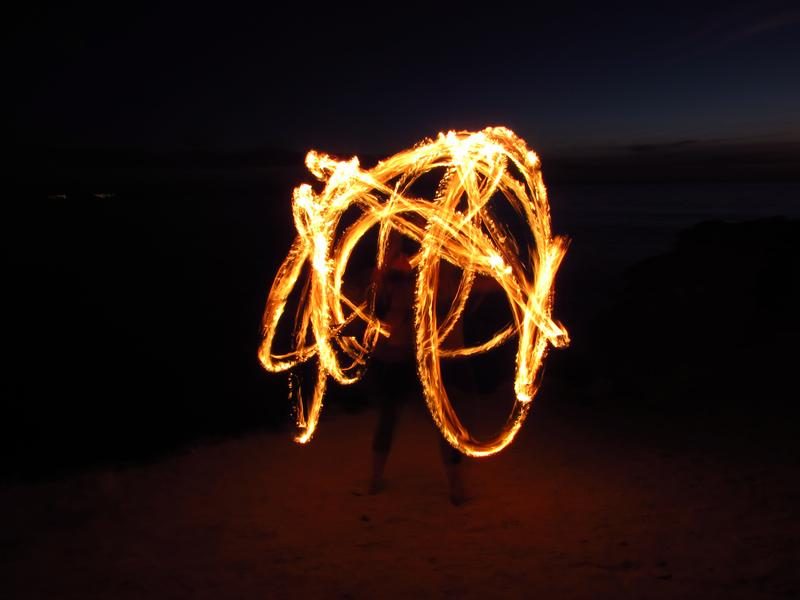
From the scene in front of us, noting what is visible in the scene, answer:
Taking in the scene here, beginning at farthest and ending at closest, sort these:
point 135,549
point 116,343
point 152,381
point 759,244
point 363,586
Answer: point 759,244 → point 116,343 → point 152,381 → point 135,549 → point 363,586

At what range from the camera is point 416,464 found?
5305mm

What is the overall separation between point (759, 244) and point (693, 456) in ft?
43.9

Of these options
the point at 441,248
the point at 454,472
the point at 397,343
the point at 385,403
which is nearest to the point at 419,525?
the point at 454,472

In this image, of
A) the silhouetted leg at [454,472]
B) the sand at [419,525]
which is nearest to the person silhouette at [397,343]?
the silhouetted leg at [454,472]

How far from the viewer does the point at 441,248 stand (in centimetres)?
439

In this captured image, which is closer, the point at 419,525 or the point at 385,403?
the point at 419,525

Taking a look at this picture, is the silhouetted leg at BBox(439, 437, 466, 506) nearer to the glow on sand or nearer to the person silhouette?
the person silhouette

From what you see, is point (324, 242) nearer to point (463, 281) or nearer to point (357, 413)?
point (463, 281)

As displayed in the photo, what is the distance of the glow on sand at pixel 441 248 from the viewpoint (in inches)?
171

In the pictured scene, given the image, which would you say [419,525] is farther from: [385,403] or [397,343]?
[397,343]

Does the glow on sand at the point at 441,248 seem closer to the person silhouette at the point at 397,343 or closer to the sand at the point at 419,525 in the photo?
the person silhouette at the point at 397,343

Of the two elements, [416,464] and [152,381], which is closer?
[416,464]

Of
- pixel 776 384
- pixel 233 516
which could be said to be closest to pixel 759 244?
pixel 776 384

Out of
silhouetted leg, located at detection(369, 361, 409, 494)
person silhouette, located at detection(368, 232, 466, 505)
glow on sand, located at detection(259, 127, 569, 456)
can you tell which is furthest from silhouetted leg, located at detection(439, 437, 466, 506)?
silhouetted leg, located at detection(369, 361, 409, 494)
